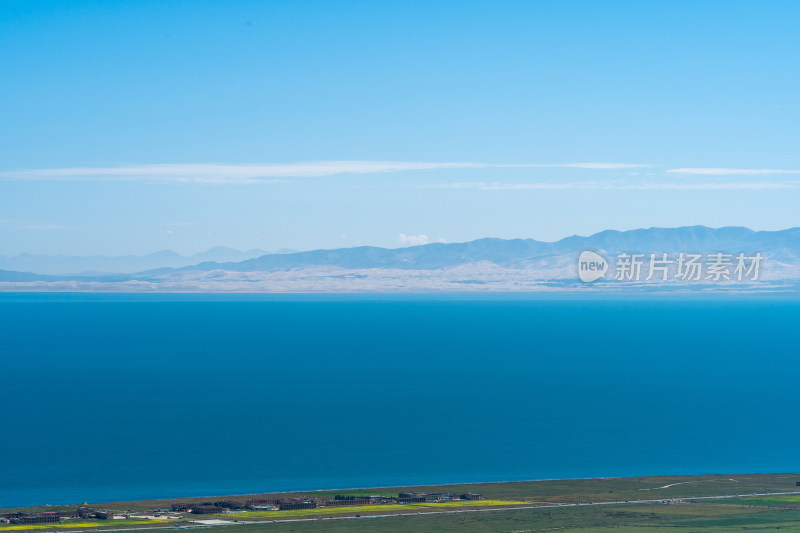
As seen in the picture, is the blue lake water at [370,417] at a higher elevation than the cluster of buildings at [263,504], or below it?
below

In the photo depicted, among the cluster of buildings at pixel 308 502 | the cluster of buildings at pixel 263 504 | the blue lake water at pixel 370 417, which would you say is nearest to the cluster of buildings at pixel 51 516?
the cluster of buildings at pixel 263 504

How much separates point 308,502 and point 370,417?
115ft

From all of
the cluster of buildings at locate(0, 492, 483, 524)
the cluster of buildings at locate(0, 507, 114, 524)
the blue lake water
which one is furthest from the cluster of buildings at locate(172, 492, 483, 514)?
the blue lake water

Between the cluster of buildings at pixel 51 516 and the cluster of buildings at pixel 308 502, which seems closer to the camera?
the cluster of buildings at pixel 51 516

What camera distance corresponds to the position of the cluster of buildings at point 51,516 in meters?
50.3

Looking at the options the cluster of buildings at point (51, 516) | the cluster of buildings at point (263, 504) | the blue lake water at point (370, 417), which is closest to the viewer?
the cluster of buildings at point (51, 516)

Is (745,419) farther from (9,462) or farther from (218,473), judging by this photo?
(9,462)

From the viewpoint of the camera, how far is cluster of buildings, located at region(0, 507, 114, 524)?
165 feet

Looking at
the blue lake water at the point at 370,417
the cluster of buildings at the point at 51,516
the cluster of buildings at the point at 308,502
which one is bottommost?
the blue lake water at the point at 370,417

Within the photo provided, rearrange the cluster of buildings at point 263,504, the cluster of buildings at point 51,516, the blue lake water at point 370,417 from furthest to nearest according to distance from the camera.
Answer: the blue lake water at point 370,417 → the cluster of buildings at point 263,504 → the cluster of buildings at point 51,516

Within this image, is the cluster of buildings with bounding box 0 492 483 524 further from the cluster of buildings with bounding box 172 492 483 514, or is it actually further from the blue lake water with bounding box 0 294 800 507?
the blue lake water with bounding box 0 294 800 507

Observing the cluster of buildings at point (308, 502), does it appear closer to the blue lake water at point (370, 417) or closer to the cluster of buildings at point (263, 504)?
the cluster of buildings at point (263, 504)

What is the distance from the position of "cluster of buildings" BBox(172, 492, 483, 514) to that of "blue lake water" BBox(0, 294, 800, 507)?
605cm

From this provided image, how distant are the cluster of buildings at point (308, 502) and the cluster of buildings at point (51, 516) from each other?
4.19 metres
